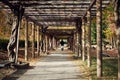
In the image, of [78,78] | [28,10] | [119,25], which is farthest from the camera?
[28,10]

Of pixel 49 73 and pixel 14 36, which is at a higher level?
pixel 14 36

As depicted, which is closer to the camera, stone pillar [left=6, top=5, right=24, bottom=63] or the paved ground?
the paved ground

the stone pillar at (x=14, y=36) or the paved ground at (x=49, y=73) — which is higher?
the stone pillar at (x=14, y=36)

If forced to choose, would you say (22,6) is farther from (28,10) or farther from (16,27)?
(28,10)

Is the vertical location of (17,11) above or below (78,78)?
above

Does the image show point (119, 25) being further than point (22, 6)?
No

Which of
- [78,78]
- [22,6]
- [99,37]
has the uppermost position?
[22,6]

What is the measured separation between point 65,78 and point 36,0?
7.48m

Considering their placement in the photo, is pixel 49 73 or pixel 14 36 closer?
pixel 49 73

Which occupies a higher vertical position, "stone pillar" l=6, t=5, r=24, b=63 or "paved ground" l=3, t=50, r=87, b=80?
"stone pillar" l=6, t=5, r=24, b=63

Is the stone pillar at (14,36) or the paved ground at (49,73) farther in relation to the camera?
the stone pillar at (14,36)

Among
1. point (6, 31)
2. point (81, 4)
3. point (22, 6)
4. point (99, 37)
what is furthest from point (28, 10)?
point (6, 31)

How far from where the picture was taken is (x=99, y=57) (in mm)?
17984

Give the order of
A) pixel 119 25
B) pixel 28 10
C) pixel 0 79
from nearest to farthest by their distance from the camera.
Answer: pixel 119 25 → pixel 0 79 → pixel 28 10
